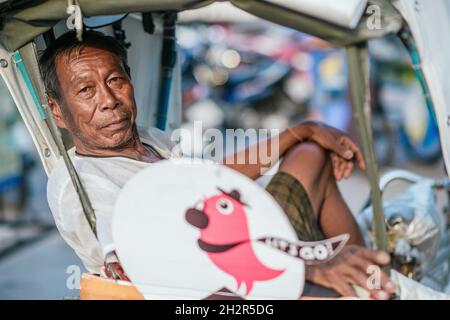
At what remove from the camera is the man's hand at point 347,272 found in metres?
2.13

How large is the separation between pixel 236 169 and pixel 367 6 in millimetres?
585

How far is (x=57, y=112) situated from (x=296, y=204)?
807 mm

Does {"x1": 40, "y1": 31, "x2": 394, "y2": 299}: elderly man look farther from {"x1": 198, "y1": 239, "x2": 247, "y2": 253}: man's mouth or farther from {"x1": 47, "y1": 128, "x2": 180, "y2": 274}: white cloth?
{"x1": 198, "y1": 239, "x2": 247, "y2": 253}: man's mouth

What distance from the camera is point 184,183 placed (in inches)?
84.7

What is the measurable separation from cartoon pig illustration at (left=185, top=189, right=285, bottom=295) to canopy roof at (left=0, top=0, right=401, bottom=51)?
19.8 inches

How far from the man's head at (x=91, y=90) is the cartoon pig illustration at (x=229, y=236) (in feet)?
1.25

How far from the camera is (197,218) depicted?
215cm

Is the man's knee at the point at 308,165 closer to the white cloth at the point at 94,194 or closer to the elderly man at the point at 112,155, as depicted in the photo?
the elderly man at the point at 112,155

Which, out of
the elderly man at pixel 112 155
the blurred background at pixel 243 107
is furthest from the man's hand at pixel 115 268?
the blurred background at pixel 243 107

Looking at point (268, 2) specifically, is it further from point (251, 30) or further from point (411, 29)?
point (251, 30)

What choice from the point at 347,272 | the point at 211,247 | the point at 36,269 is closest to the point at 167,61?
the point at 211,247

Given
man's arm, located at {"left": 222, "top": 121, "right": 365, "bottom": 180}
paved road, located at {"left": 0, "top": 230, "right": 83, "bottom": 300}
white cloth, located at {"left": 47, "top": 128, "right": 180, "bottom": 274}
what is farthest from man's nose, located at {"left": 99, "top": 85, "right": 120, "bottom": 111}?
paved road, located at {"left": 0, "top": 230, "right": 83, "bottom": 300}

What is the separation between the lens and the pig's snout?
2.15m
